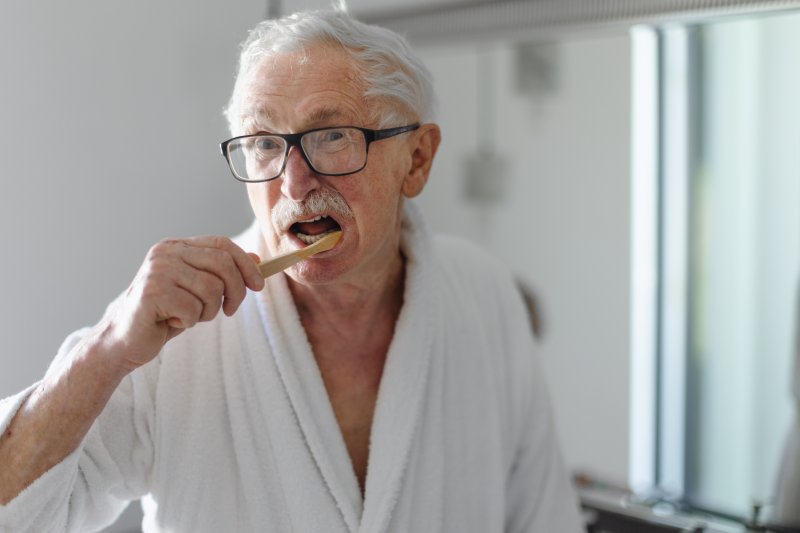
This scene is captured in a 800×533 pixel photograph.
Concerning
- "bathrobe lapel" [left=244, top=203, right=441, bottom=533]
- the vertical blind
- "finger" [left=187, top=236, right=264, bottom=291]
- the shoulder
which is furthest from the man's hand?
the vertical blind

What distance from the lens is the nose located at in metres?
0.98

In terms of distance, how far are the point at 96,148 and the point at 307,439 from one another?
517mm

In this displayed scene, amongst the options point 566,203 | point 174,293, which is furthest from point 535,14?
point 174,293

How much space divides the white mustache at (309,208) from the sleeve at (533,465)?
426 mm

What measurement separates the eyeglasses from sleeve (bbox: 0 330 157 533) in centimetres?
27

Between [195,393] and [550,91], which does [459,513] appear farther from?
[550,91]

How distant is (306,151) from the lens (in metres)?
0.99

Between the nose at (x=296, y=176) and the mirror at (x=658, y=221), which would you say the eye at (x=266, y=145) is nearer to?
the nose at (x=296, y=176)

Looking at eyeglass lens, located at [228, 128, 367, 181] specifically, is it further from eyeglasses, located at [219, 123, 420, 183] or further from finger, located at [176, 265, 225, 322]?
finger, located at [176, 265, 225, 322]

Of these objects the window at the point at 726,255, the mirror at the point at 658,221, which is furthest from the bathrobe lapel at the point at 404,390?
the window at the point at 726,255

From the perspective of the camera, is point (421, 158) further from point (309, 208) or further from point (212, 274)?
point (212, 274)

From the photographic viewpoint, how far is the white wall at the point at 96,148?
107 cm

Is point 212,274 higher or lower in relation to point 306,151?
lower

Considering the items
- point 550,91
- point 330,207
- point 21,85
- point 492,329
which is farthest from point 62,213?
point 550,91
